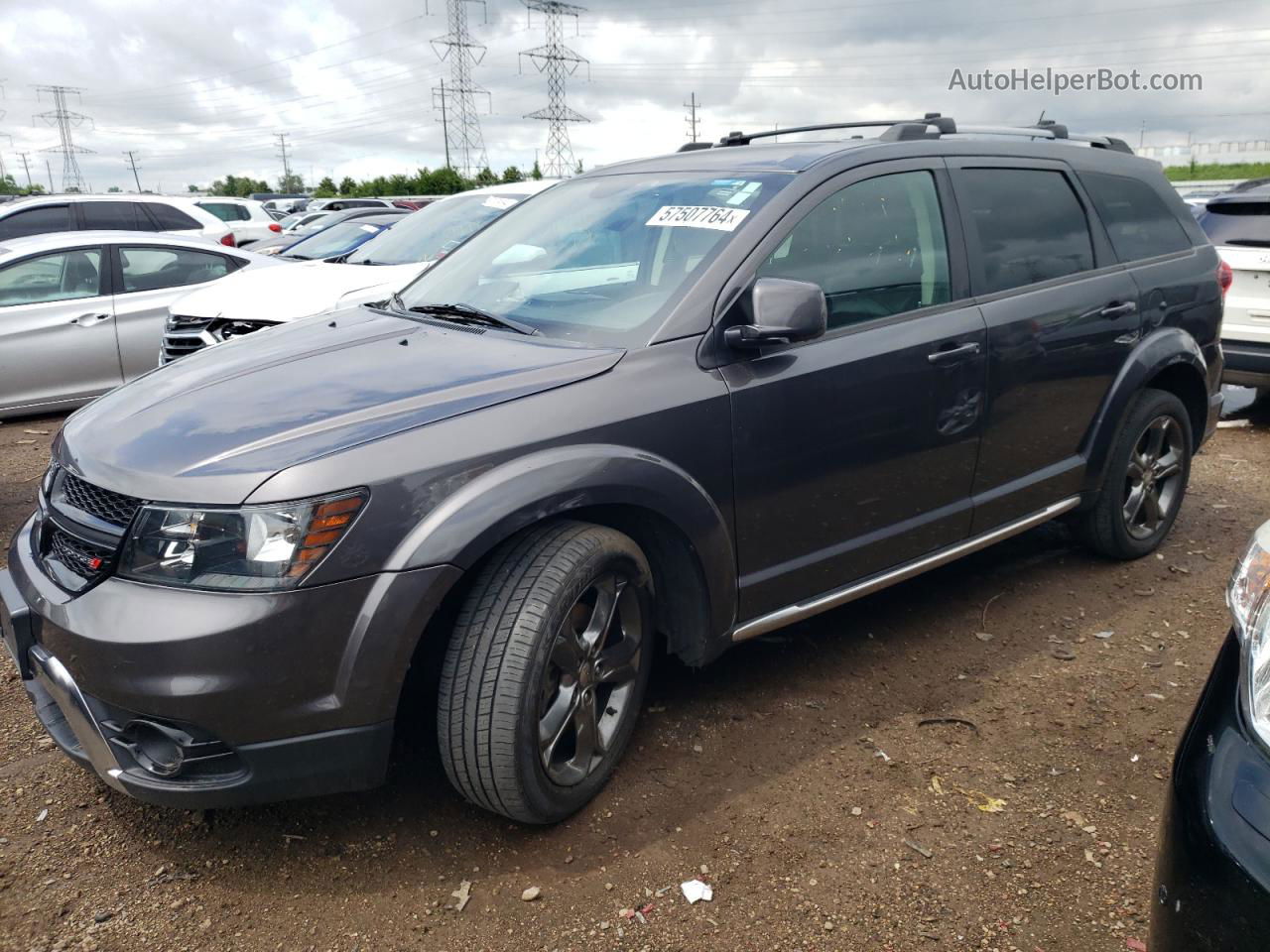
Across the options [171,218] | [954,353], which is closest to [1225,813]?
[954,353]

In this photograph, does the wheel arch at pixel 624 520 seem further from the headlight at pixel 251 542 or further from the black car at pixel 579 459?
the headlight at pixel 251 542

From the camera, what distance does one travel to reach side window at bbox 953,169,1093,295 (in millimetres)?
3670

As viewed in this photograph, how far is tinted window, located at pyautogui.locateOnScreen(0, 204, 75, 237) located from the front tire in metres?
10.8

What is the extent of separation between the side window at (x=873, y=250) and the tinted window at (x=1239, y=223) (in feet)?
15.8

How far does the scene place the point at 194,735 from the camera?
90.9 inches

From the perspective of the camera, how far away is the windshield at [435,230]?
23.6ft

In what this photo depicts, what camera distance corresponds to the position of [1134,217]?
14.3ft

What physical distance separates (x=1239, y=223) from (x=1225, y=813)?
23.8ft

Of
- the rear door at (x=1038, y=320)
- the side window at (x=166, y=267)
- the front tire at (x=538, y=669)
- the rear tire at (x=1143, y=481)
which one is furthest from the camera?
the side window at (x=166, y=267)

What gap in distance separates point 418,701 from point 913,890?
1.65 metres

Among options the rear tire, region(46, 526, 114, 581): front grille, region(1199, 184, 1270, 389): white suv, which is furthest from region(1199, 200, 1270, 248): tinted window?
region(46, 526, 114, 581): front grille

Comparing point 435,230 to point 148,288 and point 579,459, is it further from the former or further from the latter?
point 579,459

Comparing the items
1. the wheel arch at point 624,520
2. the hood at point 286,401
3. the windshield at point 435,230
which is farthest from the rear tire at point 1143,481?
the windshield at point 435,230

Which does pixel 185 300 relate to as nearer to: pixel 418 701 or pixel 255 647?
pixel 418 701
